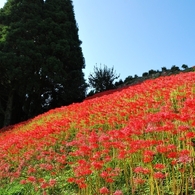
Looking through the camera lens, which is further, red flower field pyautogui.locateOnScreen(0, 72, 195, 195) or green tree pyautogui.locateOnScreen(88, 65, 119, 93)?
green tree pyautogui.locateOnScreen(88, 65, 119, 93)

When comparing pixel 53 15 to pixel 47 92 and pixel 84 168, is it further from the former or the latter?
pixel 84 168

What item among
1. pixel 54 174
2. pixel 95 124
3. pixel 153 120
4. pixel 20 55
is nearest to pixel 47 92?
pixel 20 55

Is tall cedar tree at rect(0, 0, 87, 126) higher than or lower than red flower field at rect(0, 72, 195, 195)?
higher

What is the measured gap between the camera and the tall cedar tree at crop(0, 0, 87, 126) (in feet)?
62.3

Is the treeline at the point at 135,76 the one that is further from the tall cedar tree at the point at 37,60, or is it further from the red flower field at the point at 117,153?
the red flower field at the point at 117,153

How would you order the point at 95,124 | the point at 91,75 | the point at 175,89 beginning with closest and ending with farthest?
the point at 95,124 < the point at 175,89 < the point at 91,75

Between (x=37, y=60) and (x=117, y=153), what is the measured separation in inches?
523

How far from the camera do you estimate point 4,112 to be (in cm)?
2095

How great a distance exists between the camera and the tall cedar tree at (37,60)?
748 inches

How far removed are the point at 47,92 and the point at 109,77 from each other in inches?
211

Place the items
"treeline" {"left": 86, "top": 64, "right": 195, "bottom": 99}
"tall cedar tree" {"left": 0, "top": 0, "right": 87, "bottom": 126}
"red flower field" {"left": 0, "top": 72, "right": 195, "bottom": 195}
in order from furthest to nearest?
"treeline" {"left": 86, "top": 64, "right": 195, "bottom": 99}
"tall cedar tree" {"left": 0, "top": 0, "right": 87, "bottom": 126}
"red flower field" {"left": 0, "top": 72, "right": 195, "bottom": 195}

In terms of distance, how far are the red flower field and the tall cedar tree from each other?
8343 millimetres

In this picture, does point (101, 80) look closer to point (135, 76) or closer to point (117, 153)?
point (135, 76)

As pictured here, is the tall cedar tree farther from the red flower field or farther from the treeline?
the red flower field
